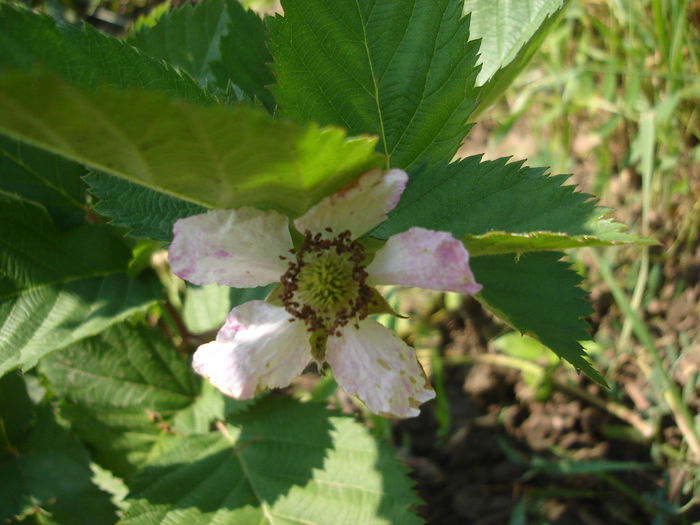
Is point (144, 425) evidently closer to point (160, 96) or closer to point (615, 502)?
point (160, 96)

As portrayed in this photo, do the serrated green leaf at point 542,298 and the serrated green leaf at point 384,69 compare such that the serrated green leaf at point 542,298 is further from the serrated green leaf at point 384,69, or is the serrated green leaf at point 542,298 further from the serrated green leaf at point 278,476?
the serrated green leaf at point 278,476

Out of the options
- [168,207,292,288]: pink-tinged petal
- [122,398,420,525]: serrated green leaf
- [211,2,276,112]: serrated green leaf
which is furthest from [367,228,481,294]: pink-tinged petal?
[122,398,420,525]: serrated green leaf

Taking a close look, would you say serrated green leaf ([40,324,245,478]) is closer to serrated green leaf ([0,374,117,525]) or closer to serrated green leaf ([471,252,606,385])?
serrated green leaf ([0,374,117,525])

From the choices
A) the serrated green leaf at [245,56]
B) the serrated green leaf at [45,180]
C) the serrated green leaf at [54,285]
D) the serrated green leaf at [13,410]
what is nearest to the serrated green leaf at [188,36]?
the serrated green leaf at [245,56]

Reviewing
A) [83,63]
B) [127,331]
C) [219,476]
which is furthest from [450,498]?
[83,63]

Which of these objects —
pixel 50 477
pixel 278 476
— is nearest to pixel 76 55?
pixel 278 476

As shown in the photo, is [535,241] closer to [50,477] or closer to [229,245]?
[229,245]
